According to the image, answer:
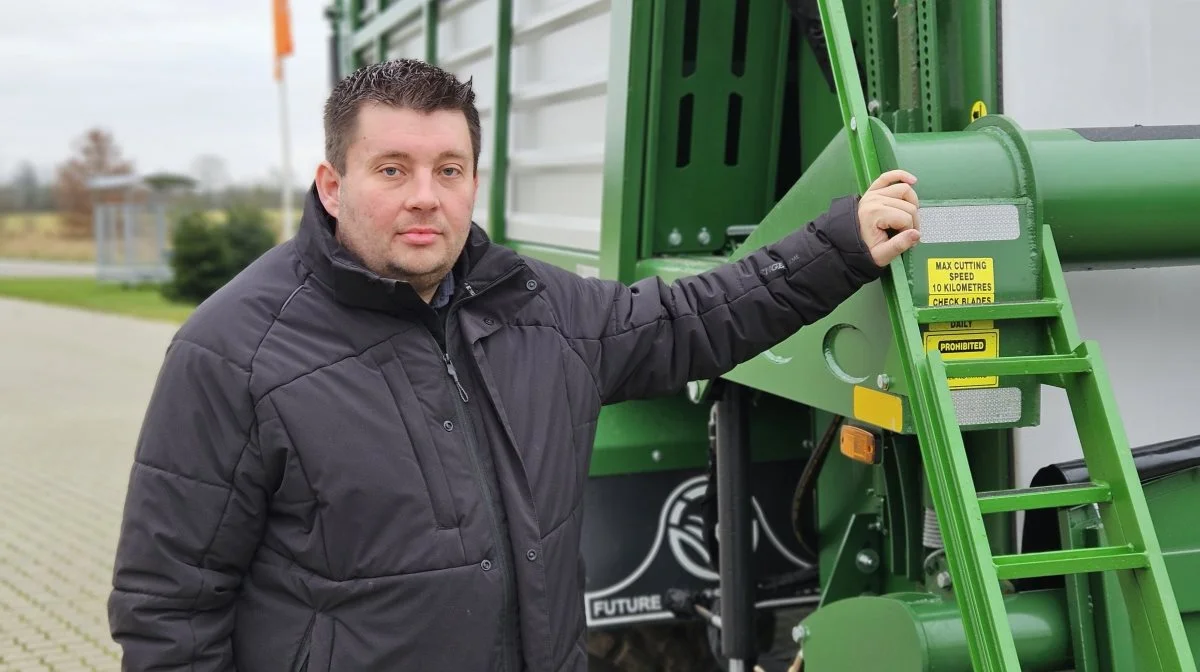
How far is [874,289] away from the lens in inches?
89.5

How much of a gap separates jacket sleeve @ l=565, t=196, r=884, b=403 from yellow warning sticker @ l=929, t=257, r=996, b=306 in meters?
0.14

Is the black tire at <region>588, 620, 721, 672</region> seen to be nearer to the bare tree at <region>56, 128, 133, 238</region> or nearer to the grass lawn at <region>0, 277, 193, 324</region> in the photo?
the grass lawn at <region>0, 277, 193, 324</region>

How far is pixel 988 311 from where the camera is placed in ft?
6.91

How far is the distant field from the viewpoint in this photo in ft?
115

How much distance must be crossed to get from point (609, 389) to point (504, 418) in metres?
0.35

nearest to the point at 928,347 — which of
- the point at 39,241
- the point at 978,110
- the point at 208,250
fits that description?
the point at 978,110

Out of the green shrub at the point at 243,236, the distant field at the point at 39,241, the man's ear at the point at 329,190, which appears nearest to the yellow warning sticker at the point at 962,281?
the man's ear at the point at 329,190

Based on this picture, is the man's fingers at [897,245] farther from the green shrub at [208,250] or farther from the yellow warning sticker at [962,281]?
the green shrub at [208,250]

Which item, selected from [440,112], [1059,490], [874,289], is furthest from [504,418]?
[1059,490]

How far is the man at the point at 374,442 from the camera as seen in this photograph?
1917 millimetres

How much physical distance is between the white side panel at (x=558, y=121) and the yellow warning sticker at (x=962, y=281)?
169 centimetres

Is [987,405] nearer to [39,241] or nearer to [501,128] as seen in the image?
[501,128]

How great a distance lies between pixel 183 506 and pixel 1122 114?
5.79ft

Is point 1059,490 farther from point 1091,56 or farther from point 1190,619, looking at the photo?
point 1091,56
